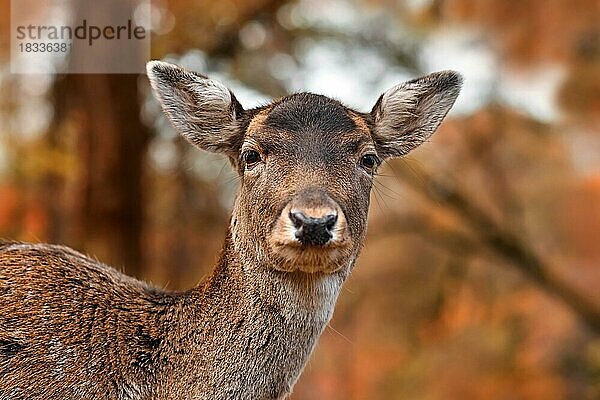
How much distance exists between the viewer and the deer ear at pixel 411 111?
23.9 feet

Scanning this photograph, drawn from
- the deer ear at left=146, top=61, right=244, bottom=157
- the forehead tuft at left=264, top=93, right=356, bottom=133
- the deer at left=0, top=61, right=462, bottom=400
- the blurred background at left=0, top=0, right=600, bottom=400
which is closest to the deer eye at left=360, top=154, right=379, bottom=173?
the deer at left=0, top=61, right=462, bottom=400

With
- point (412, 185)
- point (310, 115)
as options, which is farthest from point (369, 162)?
point (412, 185)

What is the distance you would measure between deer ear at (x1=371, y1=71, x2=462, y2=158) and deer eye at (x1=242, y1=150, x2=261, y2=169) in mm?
1118

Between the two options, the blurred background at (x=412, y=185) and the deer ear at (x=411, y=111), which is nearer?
the deer ear at (x=411, y=111)

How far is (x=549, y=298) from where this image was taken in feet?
64.7

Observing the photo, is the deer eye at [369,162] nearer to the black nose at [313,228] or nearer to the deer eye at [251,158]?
the deer eye at [251,158]

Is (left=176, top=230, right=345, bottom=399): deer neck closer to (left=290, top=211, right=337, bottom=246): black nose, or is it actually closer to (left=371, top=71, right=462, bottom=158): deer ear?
(left=290, top=211, right=337, bottom=246): black nose

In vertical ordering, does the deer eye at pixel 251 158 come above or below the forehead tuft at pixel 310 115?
below

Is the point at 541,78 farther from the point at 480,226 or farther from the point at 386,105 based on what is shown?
the point at 386,105

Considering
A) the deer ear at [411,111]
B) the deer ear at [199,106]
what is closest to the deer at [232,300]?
the deer ear at [199,106]

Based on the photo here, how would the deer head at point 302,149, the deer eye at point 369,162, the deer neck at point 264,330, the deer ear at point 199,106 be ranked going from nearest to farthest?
1. the deer head at point 302,149
2. the deer neck at point 264,330
3. the deer eye at point 369,162
4. the deer ear at point 199,106

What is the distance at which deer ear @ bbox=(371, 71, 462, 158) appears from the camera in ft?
23.9

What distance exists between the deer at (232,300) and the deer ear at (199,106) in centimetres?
26

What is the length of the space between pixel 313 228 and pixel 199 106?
182cm
